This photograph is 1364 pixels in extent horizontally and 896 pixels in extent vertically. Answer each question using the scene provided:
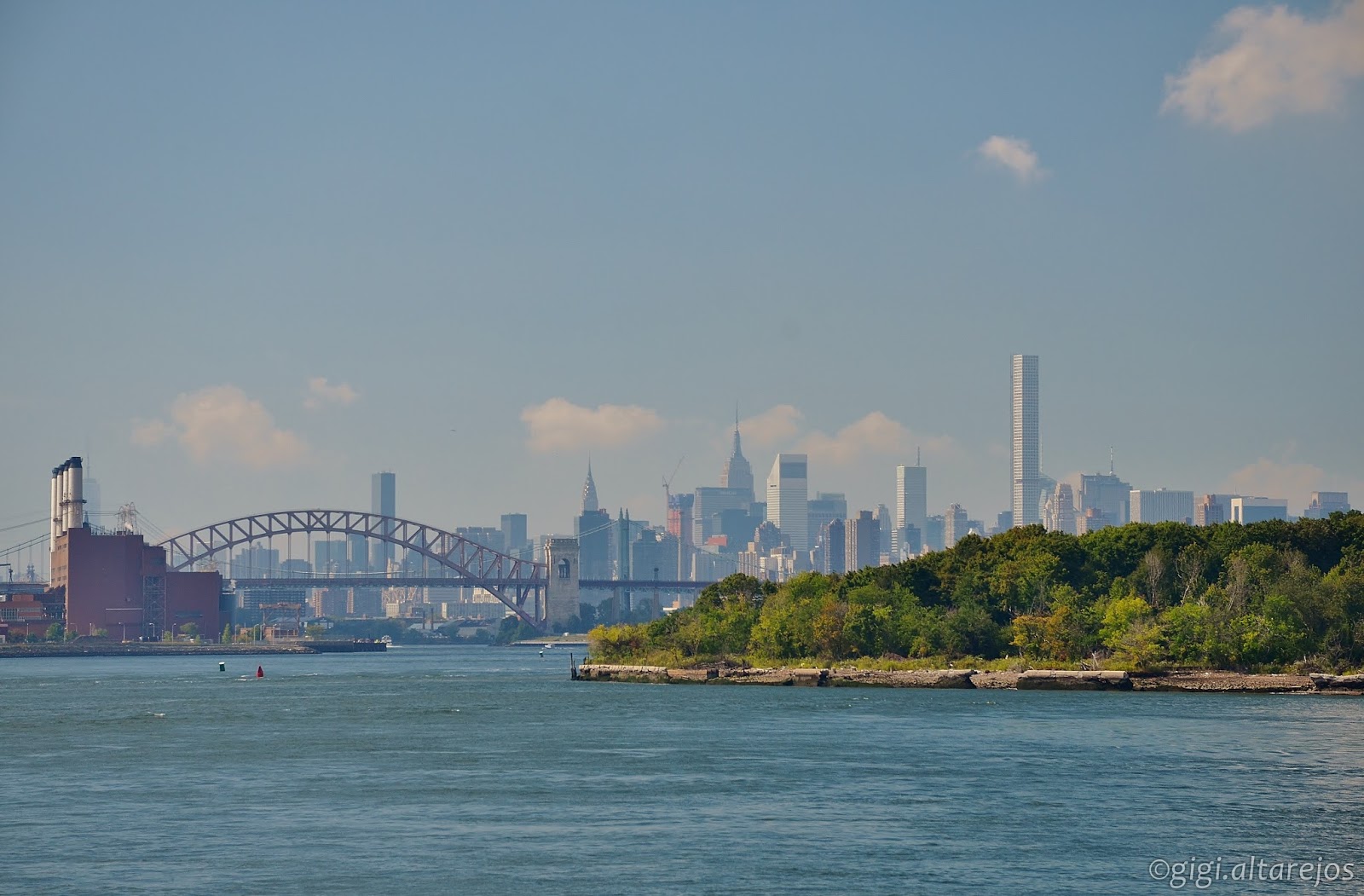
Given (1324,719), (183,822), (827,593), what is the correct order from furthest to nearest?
(827,593) < (1324,719) < (183,822)

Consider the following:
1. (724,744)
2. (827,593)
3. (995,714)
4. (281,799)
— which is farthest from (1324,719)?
(827,593)

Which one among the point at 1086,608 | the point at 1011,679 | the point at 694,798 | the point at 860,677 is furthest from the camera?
the point at 1086,608

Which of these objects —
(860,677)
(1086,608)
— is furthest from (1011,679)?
(1086,608)

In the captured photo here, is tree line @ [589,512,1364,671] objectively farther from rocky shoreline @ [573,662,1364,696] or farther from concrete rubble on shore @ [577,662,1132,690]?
concrete rubble on shore @ [577,662,1132,690]

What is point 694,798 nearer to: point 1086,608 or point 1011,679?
point 1011,679

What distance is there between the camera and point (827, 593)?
142125mm

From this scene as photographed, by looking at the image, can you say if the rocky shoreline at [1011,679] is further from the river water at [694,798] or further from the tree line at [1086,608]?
the river water at [694,798]

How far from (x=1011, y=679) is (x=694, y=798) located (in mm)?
57868

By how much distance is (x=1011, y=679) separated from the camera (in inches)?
4476

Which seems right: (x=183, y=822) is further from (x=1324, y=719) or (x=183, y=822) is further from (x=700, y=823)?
(x=1324, y=719)

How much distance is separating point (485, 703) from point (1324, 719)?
168ft

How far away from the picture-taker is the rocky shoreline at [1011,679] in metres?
104

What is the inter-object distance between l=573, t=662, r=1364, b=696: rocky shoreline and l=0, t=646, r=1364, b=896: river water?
413 centimetres

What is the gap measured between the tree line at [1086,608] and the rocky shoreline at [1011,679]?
2796 mm
